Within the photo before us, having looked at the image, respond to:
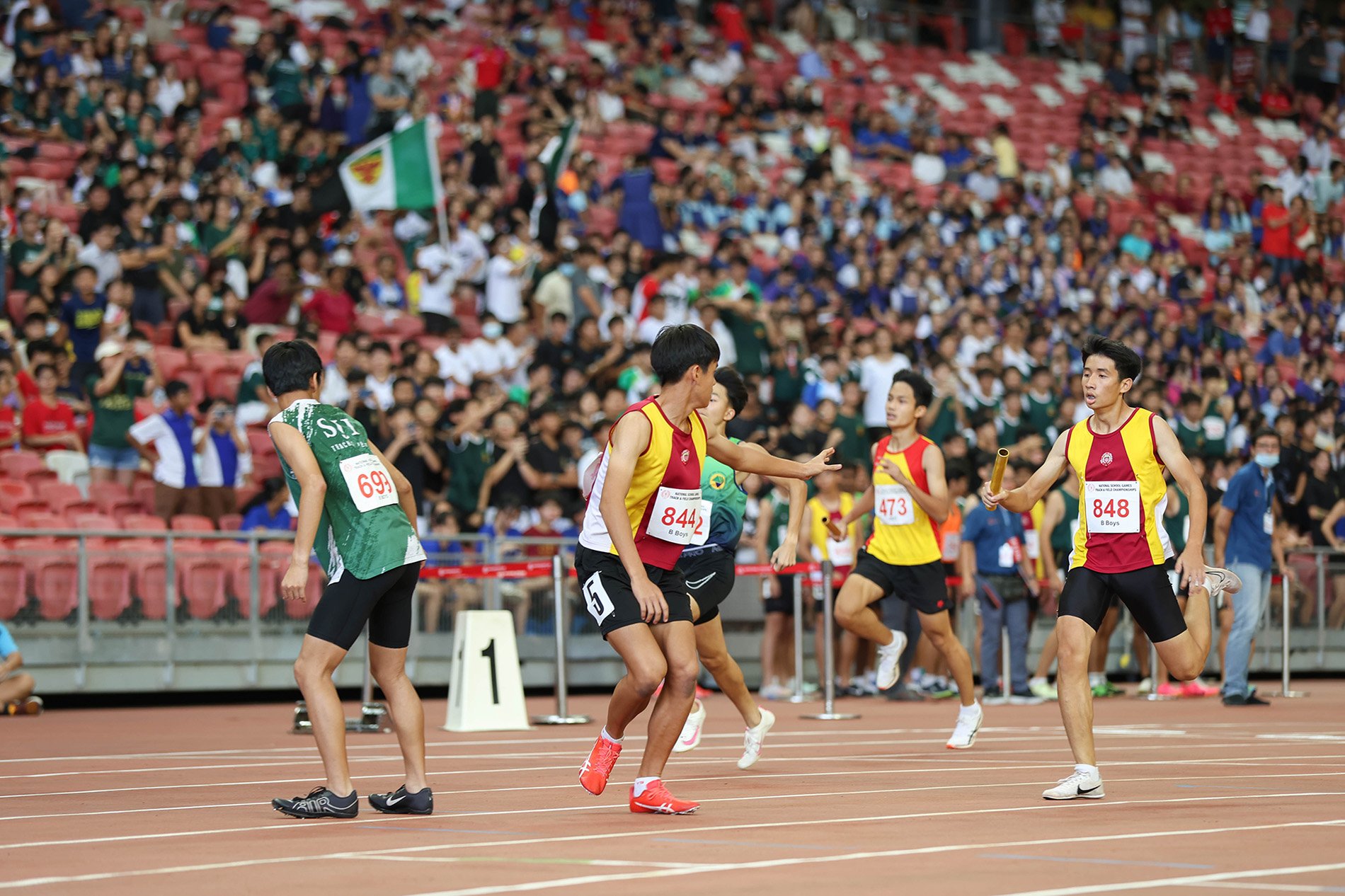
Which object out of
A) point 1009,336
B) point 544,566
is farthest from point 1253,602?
point 1009,336

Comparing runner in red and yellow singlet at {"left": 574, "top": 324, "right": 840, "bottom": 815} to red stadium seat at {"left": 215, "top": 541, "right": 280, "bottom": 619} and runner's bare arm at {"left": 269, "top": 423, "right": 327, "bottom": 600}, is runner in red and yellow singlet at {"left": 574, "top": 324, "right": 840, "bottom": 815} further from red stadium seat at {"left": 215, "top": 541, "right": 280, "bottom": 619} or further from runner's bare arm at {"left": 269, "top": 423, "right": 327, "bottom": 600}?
red stadium seat at {"left": 215, "top": 541, "right": 280, "bottom": 619}

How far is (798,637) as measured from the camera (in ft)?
64.1

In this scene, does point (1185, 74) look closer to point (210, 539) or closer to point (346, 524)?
point (210, 539)

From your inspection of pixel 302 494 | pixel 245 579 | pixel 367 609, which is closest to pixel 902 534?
pixel 367 609

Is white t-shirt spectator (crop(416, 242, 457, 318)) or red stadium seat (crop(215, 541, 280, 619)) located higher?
white t-shirt spectator (crop(416, 242, 457, 318))

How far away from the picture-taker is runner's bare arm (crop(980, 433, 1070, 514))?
9.92 m

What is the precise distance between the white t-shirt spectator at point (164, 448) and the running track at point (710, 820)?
4199mm

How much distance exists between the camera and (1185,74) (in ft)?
134

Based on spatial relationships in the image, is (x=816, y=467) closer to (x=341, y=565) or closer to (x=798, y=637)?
(x=341, y=565)

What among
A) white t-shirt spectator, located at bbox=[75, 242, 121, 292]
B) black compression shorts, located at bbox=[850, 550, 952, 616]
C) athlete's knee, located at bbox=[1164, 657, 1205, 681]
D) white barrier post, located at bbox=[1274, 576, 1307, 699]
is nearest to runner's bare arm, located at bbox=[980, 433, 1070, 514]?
athlete's knee, located at bbox=[1164, 657, 1205, 681]

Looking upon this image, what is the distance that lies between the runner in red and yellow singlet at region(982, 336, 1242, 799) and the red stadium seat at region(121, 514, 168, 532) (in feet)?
34.3

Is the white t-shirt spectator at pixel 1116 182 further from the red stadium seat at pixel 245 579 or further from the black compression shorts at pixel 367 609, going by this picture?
the black compression shorts at pixel 367 609

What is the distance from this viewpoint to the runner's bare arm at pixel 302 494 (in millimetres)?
8578

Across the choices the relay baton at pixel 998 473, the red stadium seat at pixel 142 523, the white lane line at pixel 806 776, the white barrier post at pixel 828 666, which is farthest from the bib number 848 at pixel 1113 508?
the red stadium seat at pixel 142 523
